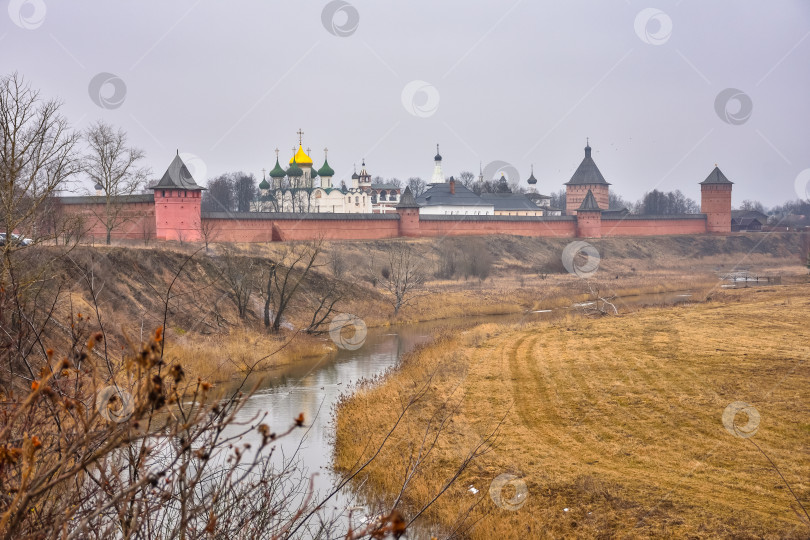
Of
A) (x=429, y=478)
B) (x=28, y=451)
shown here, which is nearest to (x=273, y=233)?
(x=429, y=478)

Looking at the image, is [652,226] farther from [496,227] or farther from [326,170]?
[326,170]

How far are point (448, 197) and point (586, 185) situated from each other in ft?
38.4

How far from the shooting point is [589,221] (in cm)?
4978

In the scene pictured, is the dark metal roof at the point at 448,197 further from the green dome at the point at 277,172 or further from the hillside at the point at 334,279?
the hillside at the point at 334,279

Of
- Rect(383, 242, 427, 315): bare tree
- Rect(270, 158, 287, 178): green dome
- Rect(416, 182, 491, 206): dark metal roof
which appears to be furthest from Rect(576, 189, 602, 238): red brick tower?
Rect(270, 158, 287, 178): green dome

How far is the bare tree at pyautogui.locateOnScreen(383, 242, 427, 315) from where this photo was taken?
2622 centimetres

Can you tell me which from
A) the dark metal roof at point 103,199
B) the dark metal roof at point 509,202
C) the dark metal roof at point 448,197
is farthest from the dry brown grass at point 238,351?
the dark metal roof at point 509,202

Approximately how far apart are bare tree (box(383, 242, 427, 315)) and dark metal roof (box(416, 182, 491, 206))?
58.0 feet

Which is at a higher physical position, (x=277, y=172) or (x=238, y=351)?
(x=277, y=172)

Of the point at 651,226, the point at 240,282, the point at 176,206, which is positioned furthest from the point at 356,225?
the point at 651,226

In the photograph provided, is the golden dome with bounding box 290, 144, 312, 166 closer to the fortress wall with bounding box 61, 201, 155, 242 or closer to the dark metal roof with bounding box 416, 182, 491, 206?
the dark metal roof with bounding box 416, 182, 491, 206

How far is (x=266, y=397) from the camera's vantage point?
46.1 ft

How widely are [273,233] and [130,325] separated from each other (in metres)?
17.5

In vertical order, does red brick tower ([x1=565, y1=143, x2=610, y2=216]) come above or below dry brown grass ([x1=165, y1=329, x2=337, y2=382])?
above
